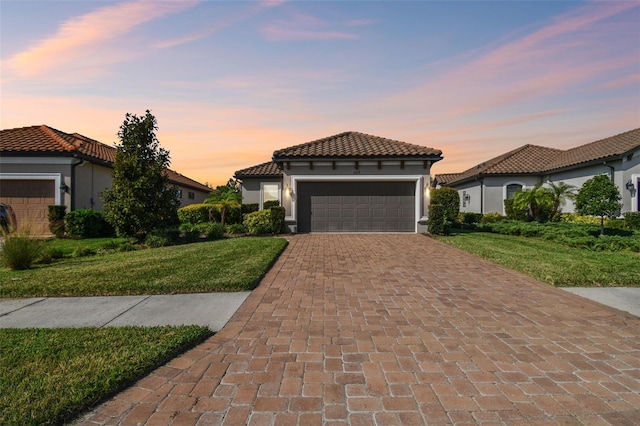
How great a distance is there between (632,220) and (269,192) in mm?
19760

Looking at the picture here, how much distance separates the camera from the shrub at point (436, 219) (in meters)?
14.0

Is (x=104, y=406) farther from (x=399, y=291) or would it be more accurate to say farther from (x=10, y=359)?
(x=399, y=291)

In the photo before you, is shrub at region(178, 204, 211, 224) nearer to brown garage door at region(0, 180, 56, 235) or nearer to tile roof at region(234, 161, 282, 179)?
tile roof at region(234, 161, 282, 179)

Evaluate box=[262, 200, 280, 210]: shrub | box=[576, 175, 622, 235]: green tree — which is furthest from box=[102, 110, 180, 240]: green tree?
box=[576, 175, 622, 235]: green tree

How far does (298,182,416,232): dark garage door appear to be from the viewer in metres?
15.4

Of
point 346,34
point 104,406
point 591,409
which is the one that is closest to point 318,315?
point 104,406

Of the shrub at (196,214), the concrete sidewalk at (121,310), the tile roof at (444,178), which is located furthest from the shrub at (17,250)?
the tile roof at (444,178)

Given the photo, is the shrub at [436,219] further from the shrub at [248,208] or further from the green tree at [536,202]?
the shrub at [248,208]

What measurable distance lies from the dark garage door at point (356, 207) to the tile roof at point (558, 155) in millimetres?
9896

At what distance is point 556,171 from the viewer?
63.7 feet

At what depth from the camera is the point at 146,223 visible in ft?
38.5

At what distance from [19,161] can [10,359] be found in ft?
53.7

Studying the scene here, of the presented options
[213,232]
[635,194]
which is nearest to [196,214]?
[213,232]

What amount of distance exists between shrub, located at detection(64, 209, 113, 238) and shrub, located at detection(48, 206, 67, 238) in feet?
1.57
